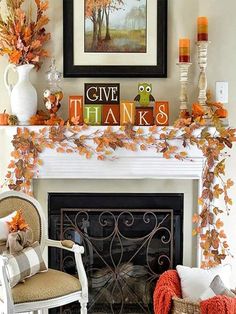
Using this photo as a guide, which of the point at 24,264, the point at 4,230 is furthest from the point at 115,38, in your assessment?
the point at 24,264

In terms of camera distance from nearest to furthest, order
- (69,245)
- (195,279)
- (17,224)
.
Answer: (17,224)
(69,245)
(195,279)

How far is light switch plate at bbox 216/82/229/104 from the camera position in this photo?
13.1ft

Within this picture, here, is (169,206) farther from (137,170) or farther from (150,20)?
(150,20)

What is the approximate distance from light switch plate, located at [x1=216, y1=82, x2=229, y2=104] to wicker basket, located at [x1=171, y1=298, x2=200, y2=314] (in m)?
1.21

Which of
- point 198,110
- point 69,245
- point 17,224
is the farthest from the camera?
point 198,110

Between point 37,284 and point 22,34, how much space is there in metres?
1.44

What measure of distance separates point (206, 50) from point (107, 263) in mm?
1410

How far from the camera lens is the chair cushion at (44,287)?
10.8 ft

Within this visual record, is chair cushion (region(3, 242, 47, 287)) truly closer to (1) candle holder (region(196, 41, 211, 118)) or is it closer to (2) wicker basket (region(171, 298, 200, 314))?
(2) wicker basket (region(171, 298, 200, 314))

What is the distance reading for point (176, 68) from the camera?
4023mm

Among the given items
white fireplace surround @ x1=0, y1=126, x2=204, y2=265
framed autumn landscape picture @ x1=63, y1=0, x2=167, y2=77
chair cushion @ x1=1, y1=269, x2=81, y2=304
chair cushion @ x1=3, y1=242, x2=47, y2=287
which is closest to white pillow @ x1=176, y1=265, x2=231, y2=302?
white fireplace surround @ x1=0, y1=126, x2=204, y2=265

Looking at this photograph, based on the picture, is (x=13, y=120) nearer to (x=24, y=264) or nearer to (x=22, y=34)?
(x=22, y=34)

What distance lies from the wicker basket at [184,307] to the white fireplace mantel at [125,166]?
0.76 m

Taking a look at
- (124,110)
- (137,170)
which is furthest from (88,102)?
(137,170)
